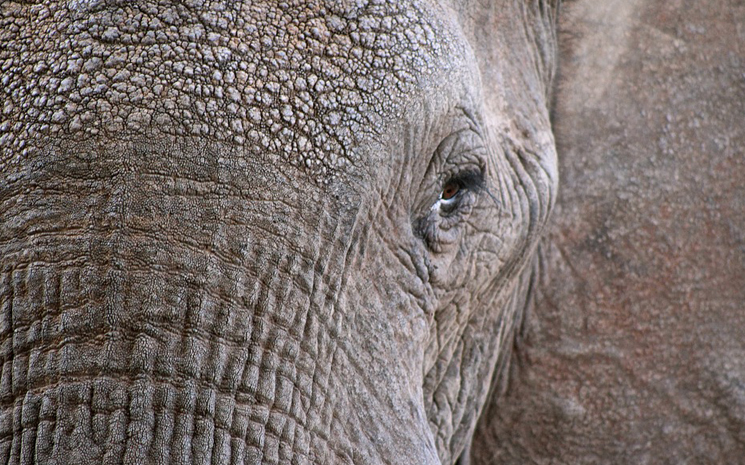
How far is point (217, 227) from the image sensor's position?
1231mm

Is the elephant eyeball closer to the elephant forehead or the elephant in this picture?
the elephant

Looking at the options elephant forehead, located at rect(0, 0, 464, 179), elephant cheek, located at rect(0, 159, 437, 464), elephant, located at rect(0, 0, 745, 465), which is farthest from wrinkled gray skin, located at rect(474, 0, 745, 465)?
elephant cheek, located at rect(0, 159, 437, 464)

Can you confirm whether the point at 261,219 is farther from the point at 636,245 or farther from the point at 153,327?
the point at 636,245

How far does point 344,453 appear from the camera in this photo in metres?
1.34

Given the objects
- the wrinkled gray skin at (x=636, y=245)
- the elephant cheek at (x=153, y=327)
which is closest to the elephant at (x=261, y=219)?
the elephant cheek at (x=153, y=327)

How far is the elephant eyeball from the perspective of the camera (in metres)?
1.58

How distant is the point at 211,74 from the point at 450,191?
48 centimetres

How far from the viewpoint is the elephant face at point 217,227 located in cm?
119

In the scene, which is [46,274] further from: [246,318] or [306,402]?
[306,402]

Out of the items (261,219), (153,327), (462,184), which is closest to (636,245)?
(462,184)

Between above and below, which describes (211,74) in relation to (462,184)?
above

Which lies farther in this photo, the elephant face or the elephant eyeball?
the elephant eyeball

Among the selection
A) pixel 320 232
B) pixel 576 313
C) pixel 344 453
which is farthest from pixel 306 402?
pixel 576 313

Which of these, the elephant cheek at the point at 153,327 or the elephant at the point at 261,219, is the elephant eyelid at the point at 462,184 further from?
the elephant cheek at the point at 153,327
